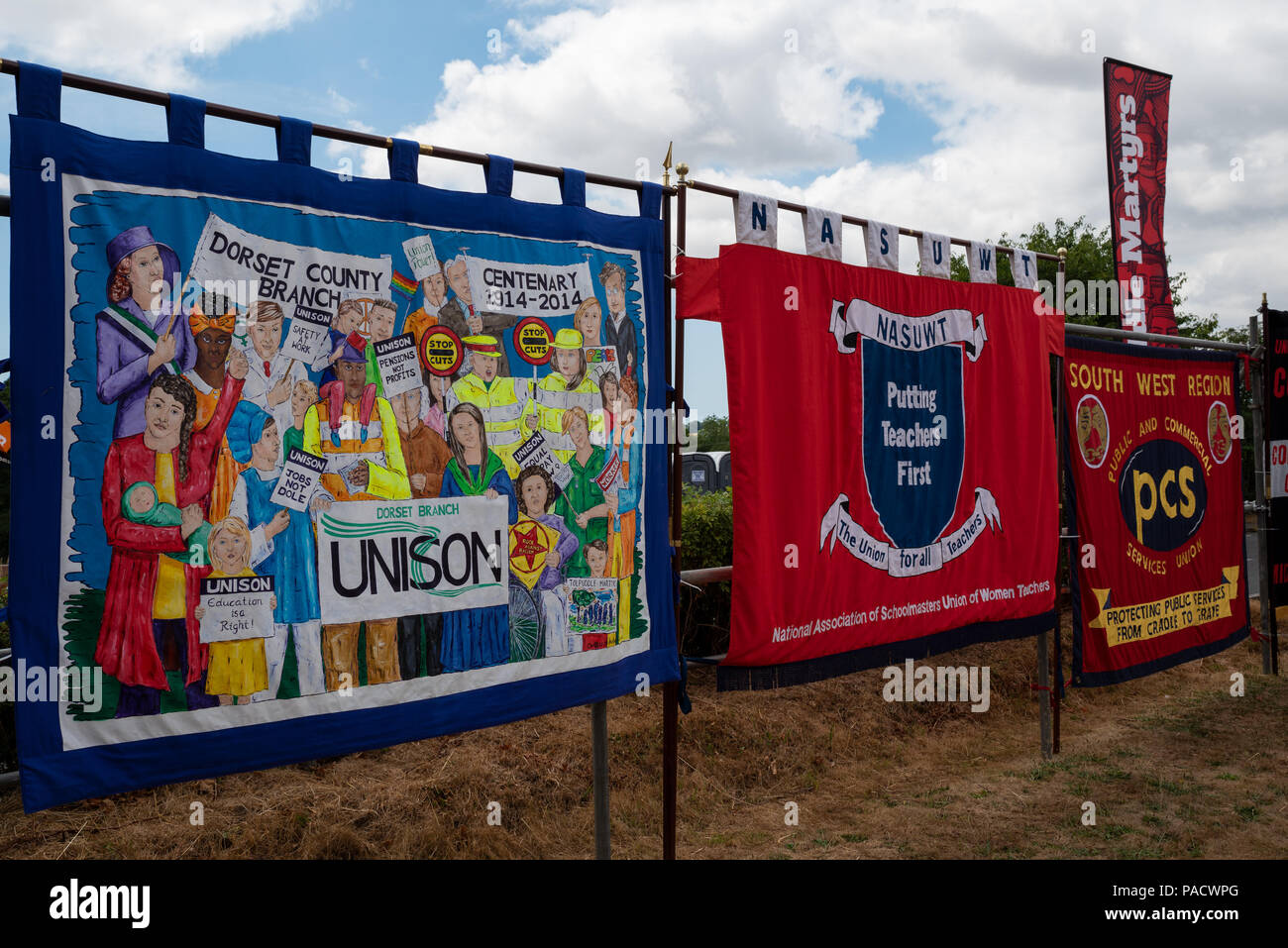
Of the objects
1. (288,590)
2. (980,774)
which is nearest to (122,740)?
(288,590)

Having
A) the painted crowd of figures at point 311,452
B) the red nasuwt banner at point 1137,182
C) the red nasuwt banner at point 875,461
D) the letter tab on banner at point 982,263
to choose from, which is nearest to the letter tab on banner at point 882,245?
the red nasuwt banner at point 875,461

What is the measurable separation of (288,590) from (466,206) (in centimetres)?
152

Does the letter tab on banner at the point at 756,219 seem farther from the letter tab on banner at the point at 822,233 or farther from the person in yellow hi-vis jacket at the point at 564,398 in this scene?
the person in yellow hi-vis jacket at the point at 564,398

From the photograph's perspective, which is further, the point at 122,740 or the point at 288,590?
the point at 288,590

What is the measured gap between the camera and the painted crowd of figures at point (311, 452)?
117 inches

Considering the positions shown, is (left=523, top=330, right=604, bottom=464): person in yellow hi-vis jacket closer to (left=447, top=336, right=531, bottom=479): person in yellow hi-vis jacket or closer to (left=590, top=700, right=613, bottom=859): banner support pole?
(left=447, top=336, right=531, bottom=479): person in yellow hi-vis jacket

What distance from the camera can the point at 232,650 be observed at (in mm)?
3146

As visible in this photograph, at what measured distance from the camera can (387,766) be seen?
5883mm

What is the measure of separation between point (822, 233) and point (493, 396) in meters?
2.05

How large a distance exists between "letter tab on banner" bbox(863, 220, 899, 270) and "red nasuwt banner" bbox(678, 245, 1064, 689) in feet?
0.29

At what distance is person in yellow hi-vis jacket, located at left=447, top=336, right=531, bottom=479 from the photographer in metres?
3.71

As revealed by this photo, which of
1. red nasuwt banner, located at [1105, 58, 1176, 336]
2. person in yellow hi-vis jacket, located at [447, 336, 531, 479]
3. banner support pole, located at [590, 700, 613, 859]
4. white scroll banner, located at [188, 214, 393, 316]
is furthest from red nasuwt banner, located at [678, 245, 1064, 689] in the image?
red nasuwt banner, located at [1105, 58, 1176, 336]

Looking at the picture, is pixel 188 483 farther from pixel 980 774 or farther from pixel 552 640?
pixel 980 774

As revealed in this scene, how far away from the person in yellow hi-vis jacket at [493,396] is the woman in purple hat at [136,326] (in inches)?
38.3
